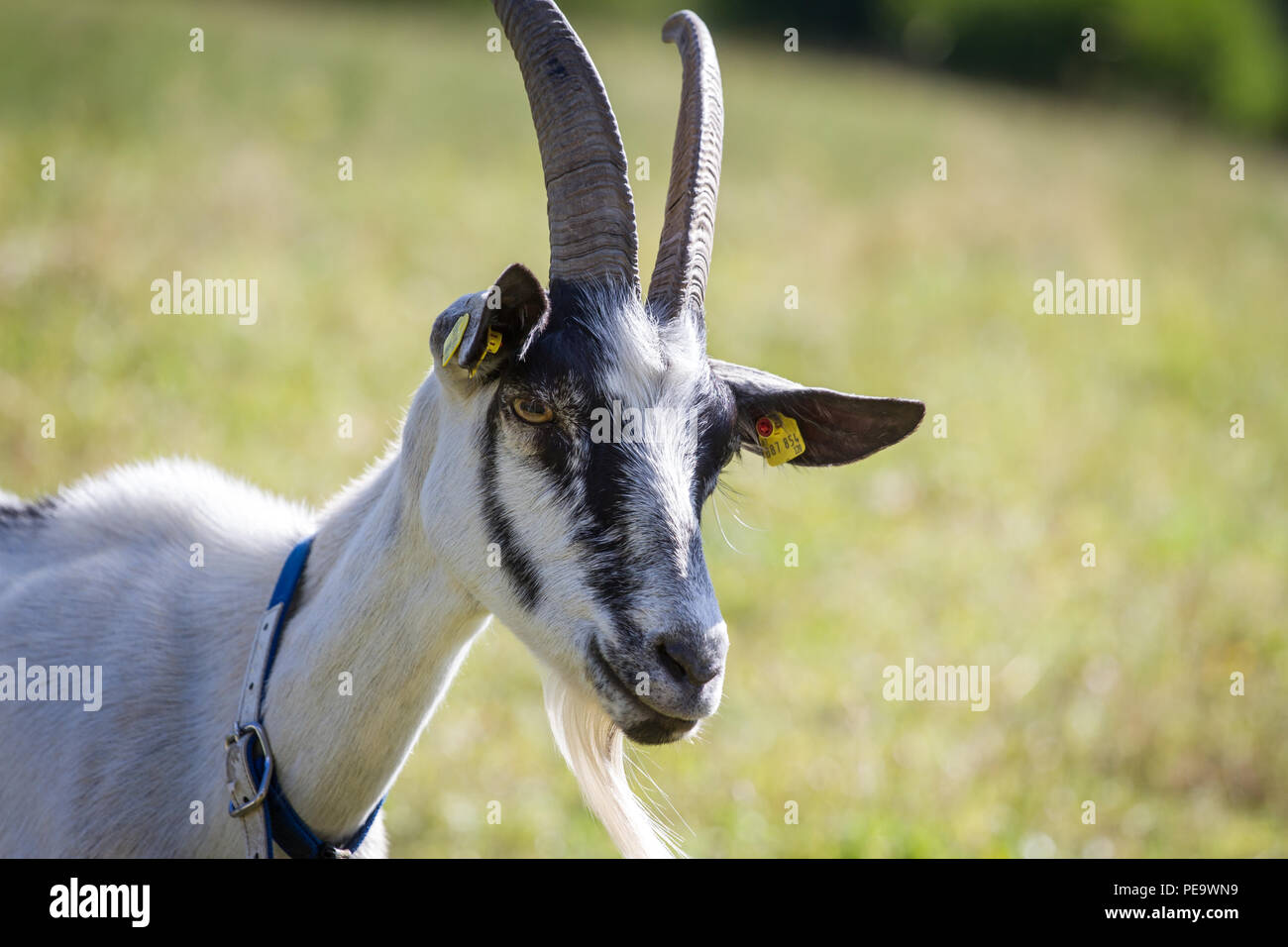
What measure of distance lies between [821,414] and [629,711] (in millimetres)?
1075

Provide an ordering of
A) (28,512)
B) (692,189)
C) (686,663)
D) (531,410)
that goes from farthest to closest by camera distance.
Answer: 1. (28,512)
2. (692,189)
3. (531,410)
4. (686,663)

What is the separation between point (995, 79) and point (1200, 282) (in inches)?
844

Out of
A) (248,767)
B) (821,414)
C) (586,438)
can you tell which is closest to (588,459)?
(586,438)

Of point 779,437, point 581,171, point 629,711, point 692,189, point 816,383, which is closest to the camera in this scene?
point 629,711

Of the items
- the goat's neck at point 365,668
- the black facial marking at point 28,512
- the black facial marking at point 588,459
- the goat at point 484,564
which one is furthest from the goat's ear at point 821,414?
the black facial marking at point 28,512

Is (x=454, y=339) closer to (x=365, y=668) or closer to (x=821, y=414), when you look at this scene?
(x=365, y=668)

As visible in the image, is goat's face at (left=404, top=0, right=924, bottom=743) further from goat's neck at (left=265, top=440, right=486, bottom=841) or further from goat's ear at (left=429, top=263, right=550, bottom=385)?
goat's neck at (left=265, top=440, right=486, bottom=841)

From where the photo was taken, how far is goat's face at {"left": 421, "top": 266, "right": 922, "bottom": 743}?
2330 millimetres

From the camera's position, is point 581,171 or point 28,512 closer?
point 581,171

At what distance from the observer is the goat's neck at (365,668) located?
2.68 metres

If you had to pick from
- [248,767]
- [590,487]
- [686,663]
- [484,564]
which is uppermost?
[590,487]

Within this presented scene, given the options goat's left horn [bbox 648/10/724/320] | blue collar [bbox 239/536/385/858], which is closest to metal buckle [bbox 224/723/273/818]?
blue collar [bbox 239/536/385/858]

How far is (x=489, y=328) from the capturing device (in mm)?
2404

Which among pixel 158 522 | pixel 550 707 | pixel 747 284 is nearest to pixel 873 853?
pixel 550 707
